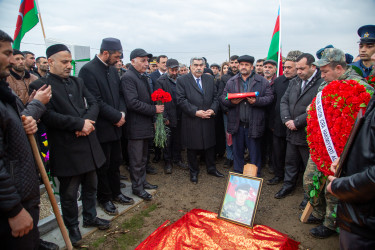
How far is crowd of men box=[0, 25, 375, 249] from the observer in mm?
1747

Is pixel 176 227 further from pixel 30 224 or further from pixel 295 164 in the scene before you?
pixel 295 164

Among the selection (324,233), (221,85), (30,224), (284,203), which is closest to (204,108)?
(221,85)

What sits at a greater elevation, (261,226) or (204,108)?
(204,108)


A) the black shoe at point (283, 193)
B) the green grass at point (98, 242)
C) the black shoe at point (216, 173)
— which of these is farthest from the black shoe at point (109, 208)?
the black shoe at point (283, 193)

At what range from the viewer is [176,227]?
134 inches

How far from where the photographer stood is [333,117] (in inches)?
116

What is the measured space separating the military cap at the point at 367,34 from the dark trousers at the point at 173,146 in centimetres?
420

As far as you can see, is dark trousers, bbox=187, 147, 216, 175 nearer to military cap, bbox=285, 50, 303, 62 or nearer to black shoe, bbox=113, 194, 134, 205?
black shoe, bbox=113, 194, 134, 205

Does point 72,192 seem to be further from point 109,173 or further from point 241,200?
point 241,200

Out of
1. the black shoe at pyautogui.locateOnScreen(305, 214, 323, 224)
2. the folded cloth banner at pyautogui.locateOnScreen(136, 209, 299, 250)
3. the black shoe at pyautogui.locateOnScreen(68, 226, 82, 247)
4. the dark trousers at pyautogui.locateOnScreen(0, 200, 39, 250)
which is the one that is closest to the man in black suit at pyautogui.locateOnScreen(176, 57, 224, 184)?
the folded cloth banner at pyautogui.locateOnScreen(136, 209, 299, 250)

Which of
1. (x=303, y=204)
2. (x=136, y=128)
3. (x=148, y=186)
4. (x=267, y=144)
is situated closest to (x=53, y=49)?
(x=136, y=128)

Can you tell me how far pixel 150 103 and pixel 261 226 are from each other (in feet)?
9.15

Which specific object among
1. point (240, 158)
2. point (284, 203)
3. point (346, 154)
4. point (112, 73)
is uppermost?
point (112, 73)

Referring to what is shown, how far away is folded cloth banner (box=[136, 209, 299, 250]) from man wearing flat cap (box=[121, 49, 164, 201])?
1175 millimetres
